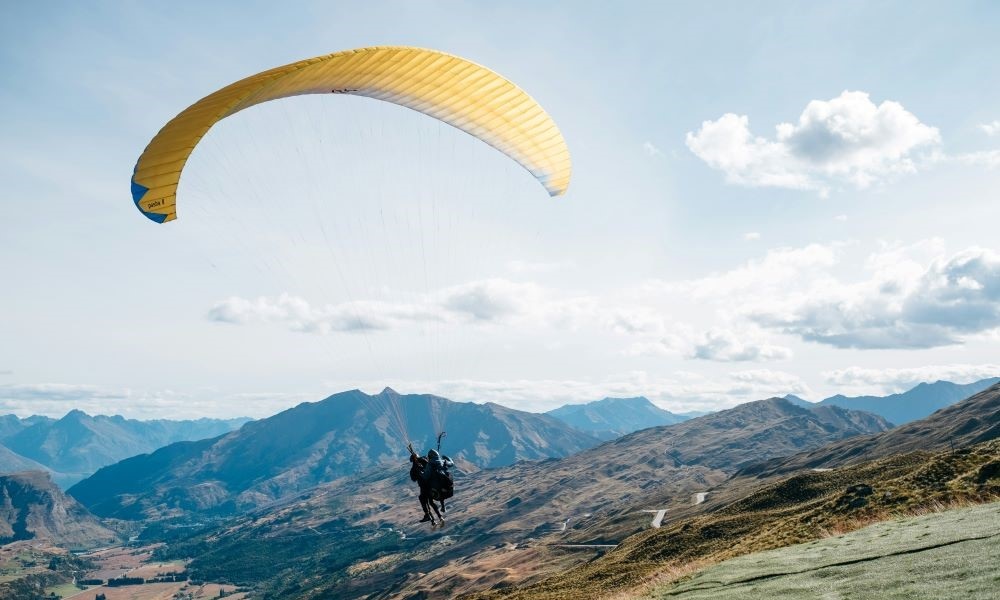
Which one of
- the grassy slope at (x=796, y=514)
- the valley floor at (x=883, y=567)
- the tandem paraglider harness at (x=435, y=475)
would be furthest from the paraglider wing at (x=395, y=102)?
the grassy slope at (x=796, y=514)

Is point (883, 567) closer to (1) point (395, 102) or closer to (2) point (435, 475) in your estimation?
(2) point (435, 475)

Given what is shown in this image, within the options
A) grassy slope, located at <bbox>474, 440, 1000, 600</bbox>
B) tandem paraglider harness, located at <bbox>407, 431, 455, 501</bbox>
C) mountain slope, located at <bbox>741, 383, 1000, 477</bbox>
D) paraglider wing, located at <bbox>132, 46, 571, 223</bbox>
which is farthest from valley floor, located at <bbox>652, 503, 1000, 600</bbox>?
mountain slope, located at <bbox>741, 383, 1000, 477</bbox>

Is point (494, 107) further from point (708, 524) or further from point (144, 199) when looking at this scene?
point (708, 524)

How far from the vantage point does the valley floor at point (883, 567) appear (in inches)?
482

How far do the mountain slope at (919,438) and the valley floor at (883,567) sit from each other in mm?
113242

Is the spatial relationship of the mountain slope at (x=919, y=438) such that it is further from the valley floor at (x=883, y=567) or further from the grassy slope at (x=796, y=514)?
the valley floor at (x=883, y=567)

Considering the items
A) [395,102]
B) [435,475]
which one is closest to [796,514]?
[435,475]

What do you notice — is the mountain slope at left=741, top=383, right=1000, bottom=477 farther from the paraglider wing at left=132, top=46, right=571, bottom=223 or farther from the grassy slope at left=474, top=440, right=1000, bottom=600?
the paraglider wing at left=132, top=46, right=571, bottom=223

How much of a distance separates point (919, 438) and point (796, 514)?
112 metres

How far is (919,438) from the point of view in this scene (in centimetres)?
13275

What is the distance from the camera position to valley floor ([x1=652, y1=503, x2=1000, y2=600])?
12234 mm

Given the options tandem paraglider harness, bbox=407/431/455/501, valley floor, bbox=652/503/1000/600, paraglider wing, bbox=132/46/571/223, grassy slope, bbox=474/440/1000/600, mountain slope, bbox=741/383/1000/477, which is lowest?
mountain slope, bbox=741/383/1000/477

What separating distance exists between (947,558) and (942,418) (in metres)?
171

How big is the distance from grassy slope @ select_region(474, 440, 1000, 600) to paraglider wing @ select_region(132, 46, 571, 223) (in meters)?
18.1
